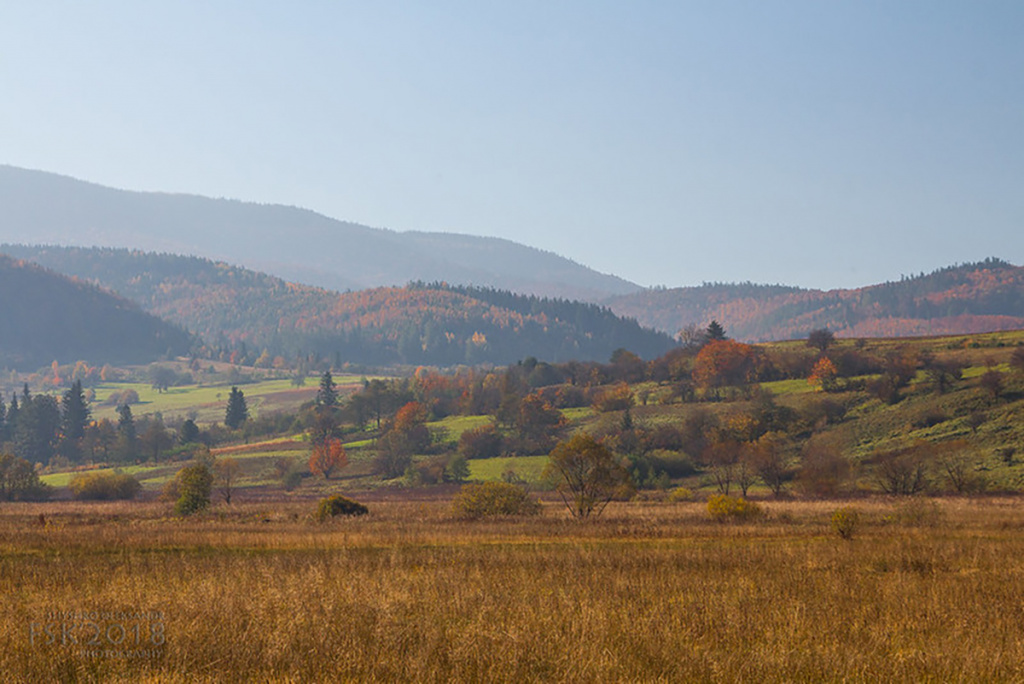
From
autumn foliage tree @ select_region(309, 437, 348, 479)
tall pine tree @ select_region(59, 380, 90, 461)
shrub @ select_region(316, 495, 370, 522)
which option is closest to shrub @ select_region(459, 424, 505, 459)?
autumn foliage tree @ select_region(309, 437, 348, 479)

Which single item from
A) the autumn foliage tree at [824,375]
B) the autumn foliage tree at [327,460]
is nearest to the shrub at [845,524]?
the autumn foliage tree at [824,375]

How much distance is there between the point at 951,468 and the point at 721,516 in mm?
42516

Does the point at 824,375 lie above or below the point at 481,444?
above

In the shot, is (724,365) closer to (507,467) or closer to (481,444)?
(481,444)

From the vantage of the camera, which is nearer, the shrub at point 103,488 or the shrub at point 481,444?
the shrub at point 103,488

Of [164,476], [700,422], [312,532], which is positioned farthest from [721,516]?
[164,476]

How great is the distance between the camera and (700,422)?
12988cm

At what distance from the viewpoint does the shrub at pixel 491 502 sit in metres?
56.3

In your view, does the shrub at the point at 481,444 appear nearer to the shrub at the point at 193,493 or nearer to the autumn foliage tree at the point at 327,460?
the autumn foliage tree at the point at 327,460

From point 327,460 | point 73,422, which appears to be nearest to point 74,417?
point 73,422

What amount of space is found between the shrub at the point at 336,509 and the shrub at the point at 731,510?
2448cm

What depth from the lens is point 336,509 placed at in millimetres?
57844

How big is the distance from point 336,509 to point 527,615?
146 feet

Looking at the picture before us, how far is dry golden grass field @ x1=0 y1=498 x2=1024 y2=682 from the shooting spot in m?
12.5
